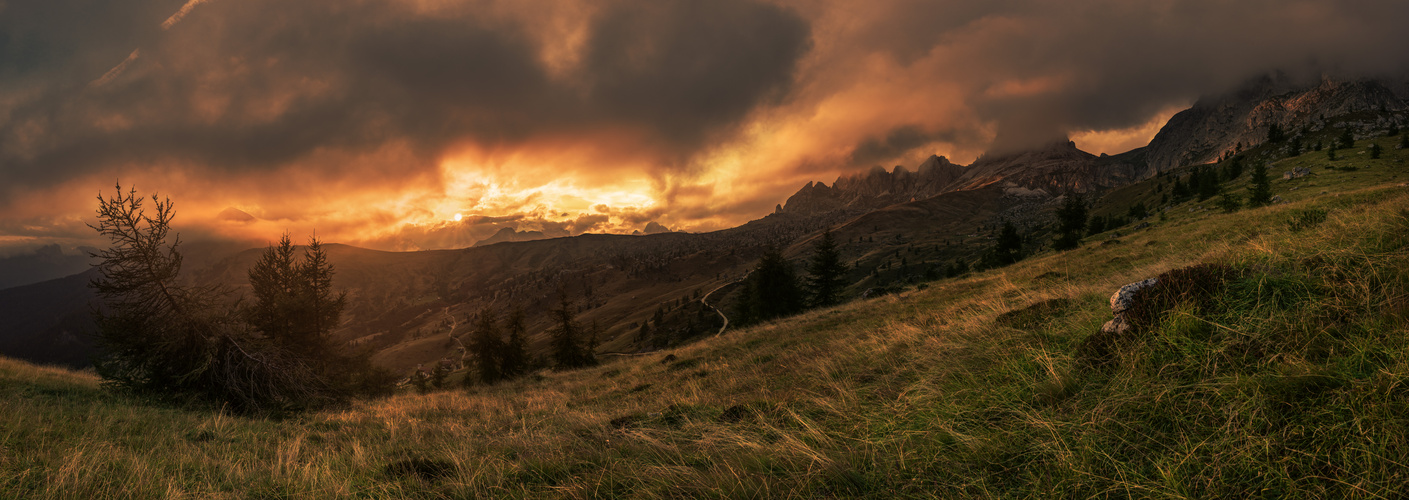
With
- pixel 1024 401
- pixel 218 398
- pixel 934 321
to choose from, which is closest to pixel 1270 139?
pixel 934 321

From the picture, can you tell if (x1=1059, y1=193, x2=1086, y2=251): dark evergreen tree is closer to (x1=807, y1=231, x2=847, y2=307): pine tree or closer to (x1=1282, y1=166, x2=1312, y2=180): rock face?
(x1=807, y1=231, x2=847, y2=307): pine tree

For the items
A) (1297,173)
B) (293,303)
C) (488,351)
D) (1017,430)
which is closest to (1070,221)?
(1297,173)

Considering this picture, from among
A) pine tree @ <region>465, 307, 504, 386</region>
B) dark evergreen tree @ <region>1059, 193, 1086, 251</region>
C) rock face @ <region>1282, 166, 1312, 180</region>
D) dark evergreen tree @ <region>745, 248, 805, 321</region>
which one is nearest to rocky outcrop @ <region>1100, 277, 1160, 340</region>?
dark evergreen tree @ <region>745, 248, 805, 321</region>

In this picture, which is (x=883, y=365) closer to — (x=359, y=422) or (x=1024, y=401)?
(x=1024, y=401)

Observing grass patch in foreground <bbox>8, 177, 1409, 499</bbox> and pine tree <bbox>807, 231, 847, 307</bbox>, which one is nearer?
grass patch in foreground <bbox>8, 177, 1409, 499</bbox>

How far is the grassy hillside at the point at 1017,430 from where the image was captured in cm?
290

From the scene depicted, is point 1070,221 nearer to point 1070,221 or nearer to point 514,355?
point 1070,221

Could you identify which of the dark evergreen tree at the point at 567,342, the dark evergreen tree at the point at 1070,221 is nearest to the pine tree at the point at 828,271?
the dark evergreen tree at the point at 1070,221

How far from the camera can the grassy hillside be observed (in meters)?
2.90

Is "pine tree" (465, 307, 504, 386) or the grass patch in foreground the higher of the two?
the grass patch in foreground

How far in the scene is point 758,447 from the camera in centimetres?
428

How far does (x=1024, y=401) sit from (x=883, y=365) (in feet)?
10.4

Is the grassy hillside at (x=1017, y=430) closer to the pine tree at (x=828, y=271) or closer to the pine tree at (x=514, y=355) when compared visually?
the pine tree at (x=514, y=355)

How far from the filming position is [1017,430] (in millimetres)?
3723
